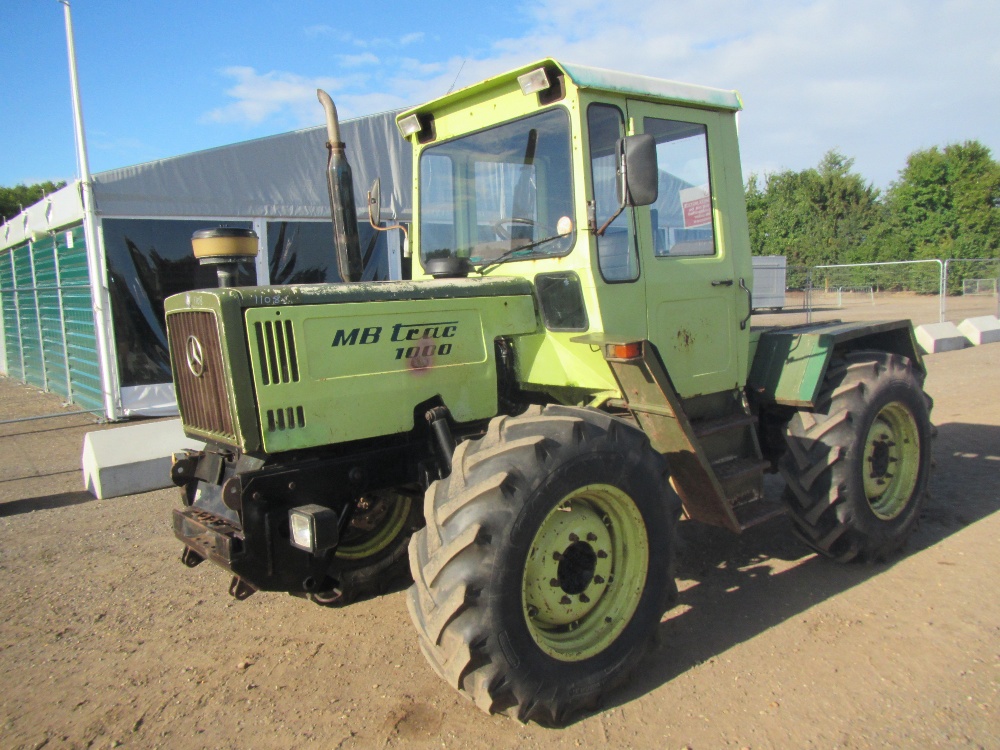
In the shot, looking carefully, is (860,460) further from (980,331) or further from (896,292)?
(896,292)

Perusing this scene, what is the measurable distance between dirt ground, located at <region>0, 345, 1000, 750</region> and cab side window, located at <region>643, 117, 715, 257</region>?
6.41ft

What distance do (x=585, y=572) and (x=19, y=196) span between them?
4828 centimetres

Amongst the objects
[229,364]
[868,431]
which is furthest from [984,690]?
[229,364]

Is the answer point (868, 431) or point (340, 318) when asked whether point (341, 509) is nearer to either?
point (340, 318)

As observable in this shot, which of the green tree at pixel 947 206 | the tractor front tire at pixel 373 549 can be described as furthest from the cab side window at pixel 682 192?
the green tree at pixel 947 206

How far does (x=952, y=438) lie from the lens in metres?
7.20

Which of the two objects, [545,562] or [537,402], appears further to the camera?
[537,402]

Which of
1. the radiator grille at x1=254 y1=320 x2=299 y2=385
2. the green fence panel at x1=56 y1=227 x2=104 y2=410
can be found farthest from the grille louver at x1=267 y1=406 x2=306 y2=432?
the green fence panel at x1=56 y1=227 x2=104 y2=410

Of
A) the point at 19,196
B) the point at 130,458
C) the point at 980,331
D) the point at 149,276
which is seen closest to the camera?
the point at 130,458

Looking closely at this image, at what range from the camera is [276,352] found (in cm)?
299

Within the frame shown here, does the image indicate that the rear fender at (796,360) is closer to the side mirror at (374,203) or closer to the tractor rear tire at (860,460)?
the tractor rear tire at (860,460)

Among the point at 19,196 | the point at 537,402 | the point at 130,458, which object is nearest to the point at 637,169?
the point at 537,402

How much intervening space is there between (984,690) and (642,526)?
5.18ft

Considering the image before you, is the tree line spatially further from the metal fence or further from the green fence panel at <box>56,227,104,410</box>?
the green fence panel at <box>56,227,104,410</box>
